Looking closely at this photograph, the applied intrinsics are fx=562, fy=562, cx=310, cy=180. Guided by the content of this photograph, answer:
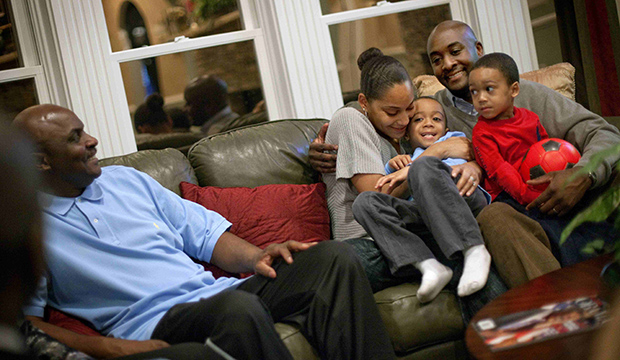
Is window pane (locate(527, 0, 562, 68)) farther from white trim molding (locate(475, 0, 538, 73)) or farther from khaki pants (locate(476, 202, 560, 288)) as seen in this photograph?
khaki pants (locate(476, 202, 560, 288))

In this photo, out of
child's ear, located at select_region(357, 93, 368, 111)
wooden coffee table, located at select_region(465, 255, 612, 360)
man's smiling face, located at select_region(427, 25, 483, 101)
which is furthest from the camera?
man's smiling face, located at select_region(427, 25, 483, 101)

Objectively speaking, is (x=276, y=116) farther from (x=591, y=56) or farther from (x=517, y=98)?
(x=591, y=56)

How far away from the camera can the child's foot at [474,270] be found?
174 centimetres

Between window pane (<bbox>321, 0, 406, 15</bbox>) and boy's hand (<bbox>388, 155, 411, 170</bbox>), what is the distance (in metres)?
1.53

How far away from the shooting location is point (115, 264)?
170 centimetres

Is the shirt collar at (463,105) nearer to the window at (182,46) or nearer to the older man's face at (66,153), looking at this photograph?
the window at (182,46)

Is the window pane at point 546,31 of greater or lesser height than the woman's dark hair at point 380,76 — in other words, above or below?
above

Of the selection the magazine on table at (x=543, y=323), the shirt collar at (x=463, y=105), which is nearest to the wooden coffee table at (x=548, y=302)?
the magazine on table at (x=543, y=323)

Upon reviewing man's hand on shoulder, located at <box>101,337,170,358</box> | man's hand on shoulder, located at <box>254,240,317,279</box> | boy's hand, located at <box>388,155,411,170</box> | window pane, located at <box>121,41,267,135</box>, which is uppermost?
window pane, located at <box>121,41,267,135</box>

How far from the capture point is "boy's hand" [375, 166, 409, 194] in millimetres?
2021

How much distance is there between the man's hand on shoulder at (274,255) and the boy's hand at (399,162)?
0.57m

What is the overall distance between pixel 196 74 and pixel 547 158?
204 centimetres

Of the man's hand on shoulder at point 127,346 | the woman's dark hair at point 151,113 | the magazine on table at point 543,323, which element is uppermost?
the woman's dark hair at point 151,113

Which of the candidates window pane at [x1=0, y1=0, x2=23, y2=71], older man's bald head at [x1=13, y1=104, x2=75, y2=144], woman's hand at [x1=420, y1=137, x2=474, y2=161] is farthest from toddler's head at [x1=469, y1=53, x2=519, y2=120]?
window pane at [x1=0, y1=0, x2=23, y2=71]
